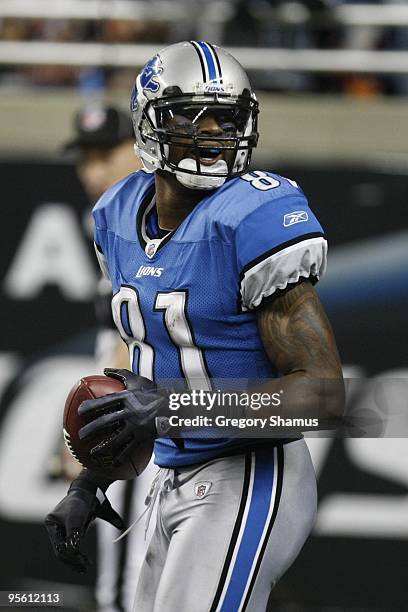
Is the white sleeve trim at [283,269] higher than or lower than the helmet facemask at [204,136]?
lower

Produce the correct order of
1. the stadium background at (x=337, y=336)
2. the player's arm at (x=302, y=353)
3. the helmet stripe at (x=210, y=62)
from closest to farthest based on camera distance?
1. the player's arm at (x=302, y=353)
2. the helmet stripe at (x=210, y=62)
3. the stadium background at (x=337, y=336)

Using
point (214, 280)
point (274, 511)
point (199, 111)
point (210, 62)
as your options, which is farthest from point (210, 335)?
point (210, 62)

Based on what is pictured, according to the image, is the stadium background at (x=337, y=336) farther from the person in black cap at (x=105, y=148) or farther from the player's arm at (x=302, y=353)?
the player's arm at (x=302, y=353)

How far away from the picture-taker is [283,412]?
2264 mm

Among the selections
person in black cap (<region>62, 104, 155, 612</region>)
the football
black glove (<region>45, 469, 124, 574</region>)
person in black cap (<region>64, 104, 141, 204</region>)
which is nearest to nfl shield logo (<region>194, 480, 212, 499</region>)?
the football

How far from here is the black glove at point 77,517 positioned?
8.64ft

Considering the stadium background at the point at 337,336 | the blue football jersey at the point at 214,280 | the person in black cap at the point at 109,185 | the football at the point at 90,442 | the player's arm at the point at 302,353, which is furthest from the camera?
the stadium background at the point at 337,336

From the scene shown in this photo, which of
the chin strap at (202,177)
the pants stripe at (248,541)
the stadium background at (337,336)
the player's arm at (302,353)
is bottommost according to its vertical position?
the stadium background at (337,336)

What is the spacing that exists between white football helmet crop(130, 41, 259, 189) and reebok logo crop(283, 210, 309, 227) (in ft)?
0.80

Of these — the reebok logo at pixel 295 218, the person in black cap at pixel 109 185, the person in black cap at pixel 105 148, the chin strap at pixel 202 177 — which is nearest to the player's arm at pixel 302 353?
the reebok logo at pixel 295 218

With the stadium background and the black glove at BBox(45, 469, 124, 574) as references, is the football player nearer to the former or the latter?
the black glove at BBox(45, 469, 124, 574)

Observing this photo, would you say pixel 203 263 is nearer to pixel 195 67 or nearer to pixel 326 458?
pixel 195 67

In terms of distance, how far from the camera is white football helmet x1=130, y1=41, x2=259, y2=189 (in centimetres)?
257

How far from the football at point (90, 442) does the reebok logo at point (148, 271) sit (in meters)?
0.24
